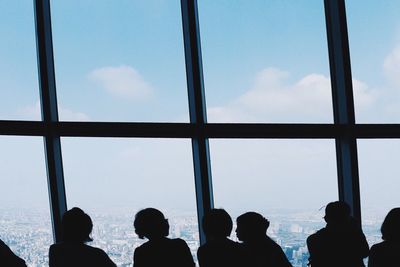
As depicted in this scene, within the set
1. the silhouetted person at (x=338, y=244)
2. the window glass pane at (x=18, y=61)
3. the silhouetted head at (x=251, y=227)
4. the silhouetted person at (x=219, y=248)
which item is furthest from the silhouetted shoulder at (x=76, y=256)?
the window glass pane at (x=18, y=61)

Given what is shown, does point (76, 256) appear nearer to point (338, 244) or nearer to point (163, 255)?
point (163, 255)

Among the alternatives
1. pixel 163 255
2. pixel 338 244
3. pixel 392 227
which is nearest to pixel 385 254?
pixel 392 227

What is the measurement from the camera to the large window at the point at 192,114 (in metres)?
4.29

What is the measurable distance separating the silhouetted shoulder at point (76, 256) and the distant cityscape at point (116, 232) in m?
1.32

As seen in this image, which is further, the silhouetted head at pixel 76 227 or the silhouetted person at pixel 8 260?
the silhouetted head at pixel 76 227

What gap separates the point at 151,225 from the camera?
2961 mm

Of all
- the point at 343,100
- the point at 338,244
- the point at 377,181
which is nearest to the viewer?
the point at 338,244

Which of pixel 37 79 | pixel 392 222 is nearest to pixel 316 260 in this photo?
pixel 392 222

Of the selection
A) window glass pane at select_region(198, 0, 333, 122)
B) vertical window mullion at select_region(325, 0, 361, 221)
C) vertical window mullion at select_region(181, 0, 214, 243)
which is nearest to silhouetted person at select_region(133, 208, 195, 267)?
vertical window mullion at select_region(181, 0, 214, 243)

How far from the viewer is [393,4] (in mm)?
5512

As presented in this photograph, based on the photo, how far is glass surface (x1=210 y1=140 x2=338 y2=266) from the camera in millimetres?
4770

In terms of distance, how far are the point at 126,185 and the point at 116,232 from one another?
39 centimetres

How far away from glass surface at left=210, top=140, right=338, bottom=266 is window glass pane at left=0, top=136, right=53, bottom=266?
1.42m

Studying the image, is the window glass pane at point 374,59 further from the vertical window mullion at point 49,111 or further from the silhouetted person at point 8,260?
the silhouetted person at point 8,260
